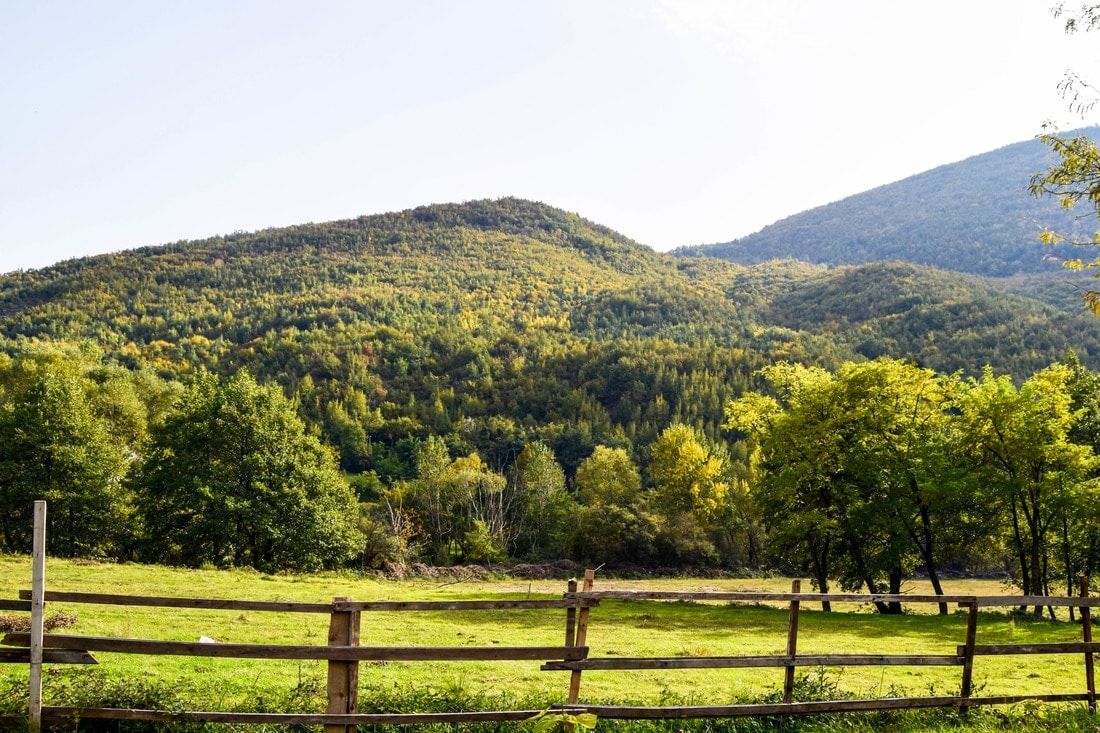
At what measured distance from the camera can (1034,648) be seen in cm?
1191

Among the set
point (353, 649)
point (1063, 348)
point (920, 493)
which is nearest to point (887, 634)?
point (920, 493)

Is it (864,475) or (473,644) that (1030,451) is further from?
(473,644)

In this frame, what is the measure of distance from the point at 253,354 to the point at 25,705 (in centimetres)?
18547

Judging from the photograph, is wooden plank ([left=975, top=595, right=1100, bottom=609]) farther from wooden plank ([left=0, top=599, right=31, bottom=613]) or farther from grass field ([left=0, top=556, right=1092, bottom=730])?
wooden plank ([left=0, top=599, right=31, bottom=613])

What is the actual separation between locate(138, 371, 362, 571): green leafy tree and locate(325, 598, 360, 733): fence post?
123 feet

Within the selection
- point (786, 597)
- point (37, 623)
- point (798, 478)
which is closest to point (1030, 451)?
point (798, 478)

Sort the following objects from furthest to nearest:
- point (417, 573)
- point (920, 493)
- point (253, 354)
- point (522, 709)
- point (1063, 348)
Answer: point (253, 354) → point (1063, 348) → point (417, 573) → point (920, 493) → point (522, 709)

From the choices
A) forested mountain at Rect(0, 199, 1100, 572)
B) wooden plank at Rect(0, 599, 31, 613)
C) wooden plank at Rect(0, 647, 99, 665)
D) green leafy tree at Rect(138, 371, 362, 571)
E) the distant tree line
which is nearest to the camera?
wooden plank at Rect(0, 647, 99, 665)

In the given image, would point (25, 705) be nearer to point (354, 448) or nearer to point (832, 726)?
point (832, 726)

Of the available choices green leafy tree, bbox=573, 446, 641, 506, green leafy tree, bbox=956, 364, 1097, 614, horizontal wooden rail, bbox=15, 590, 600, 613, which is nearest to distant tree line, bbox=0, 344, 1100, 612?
green leafy tree, bbox=956, 364, 1097, 614

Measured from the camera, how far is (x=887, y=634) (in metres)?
28.5

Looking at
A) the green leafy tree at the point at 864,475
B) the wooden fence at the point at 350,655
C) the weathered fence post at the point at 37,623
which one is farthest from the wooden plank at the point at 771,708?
the green leafy tree at the point at 864,475

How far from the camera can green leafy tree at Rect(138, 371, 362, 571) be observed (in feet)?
145

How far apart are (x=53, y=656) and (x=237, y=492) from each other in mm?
38483
